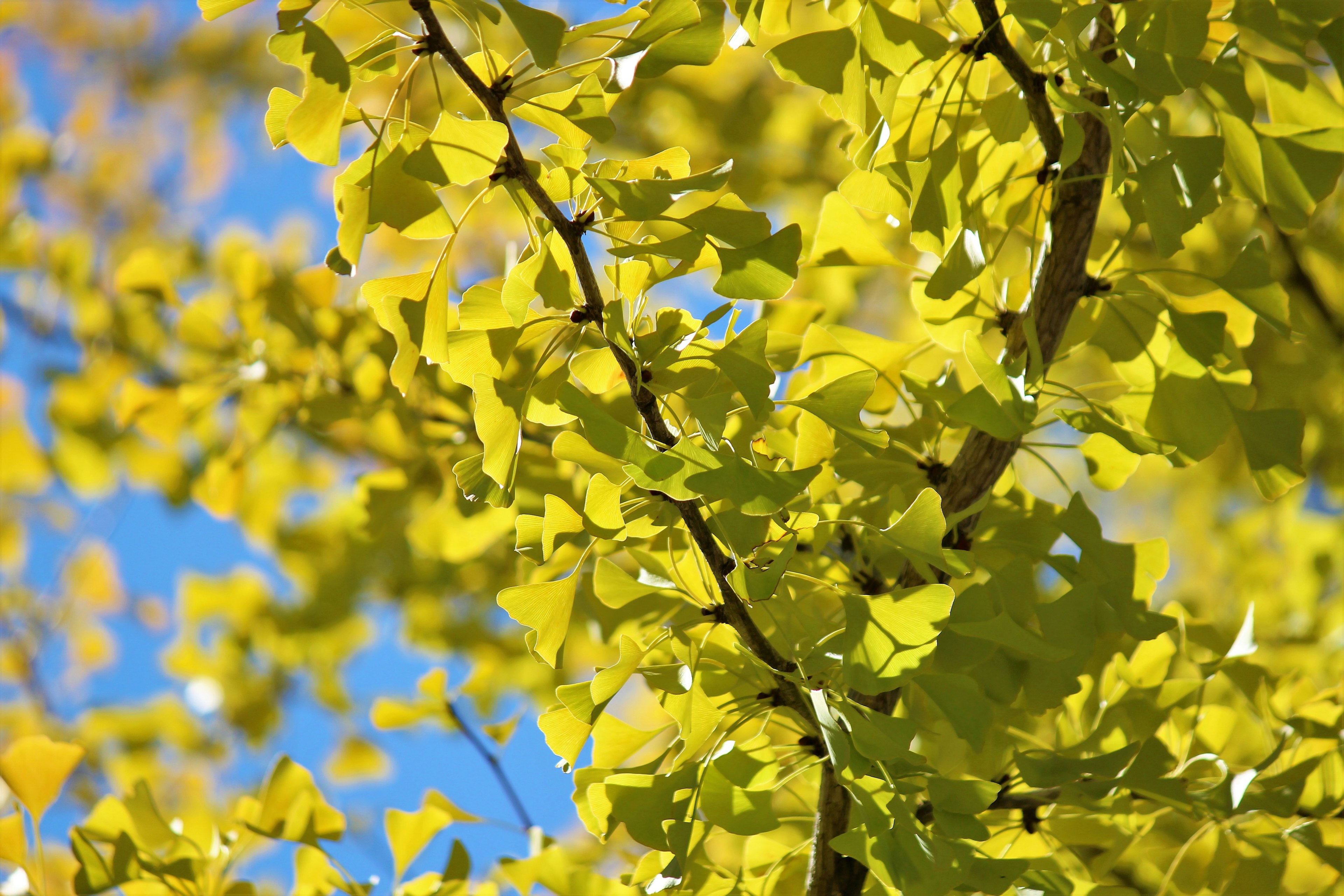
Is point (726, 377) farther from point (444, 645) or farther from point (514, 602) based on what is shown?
point (444, 645)

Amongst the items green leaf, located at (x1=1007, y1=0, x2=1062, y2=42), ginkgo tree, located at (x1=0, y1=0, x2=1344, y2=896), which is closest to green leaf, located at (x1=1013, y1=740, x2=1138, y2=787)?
ginkgo tree, located at (x1=0, y1=0, x2=1344, y2=896)

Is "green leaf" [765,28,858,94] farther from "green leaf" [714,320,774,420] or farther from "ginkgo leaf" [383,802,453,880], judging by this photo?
"ginkgo leaf" [383,802,453,880]

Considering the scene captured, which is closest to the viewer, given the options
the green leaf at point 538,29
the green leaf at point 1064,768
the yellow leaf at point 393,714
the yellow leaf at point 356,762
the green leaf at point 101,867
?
the green leaf at point 538,29

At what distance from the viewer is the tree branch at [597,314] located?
0.38 metres

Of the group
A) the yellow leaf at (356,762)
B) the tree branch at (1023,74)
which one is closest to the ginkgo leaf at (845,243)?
the tree branch at (1023,74)

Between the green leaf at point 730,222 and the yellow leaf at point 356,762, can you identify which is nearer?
the green leaf at point 730,222

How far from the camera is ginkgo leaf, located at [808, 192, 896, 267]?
58cm

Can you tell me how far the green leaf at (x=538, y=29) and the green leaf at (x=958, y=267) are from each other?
0.65ft

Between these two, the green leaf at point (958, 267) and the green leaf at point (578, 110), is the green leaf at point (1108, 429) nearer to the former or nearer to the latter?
the green leaf at point (958, 267)

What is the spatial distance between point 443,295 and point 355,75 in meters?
0.09

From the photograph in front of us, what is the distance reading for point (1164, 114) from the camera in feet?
1.73

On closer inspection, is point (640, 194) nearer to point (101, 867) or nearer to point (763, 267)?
point (763, 267)

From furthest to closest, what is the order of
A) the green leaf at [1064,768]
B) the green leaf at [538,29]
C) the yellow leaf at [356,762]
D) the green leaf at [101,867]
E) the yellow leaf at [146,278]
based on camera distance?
the yellow leaf at [356,762]
the yellow leaf at [146,278]
the green leaf at [101,867]
the green leaf at [1064,768]
the green leaf at [538,29]

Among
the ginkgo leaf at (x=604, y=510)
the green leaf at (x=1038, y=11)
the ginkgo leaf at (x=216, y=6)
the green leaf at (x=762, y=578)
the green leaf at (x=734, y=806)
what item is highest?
the ginkgo leaf at (x=216, y=6)
